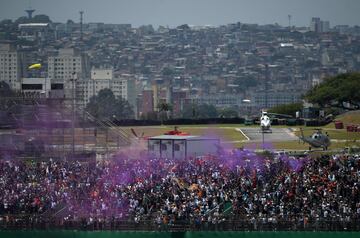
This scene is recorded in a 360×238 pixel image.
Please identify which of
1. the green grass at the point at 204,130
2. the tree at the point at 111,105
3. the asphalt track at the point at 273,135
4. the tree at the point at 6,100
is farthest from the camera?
the tree at the point at 111,105

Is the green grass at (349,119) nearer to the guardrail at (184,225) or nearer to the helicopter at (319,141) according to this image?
the helicopter at (319,141)

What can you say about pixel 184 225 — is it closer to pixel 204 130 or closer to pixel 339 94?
pixel 204 130

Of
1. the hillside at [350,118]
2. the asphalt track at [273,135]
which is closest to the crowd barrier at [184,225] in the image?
the asphalt track at [273,135]

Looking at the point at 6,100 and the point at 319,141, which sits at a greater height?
the point at 6,100

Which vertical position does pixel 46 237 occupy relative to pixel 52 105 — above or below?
below

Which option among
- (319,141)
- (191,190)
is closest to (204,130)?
(319,141)

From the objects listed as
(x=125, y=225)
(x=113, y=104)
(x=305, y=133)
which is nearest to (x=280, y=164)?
(x=125, y=225)

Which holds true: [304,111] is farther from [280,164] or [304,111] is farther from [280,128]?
[280,164]
